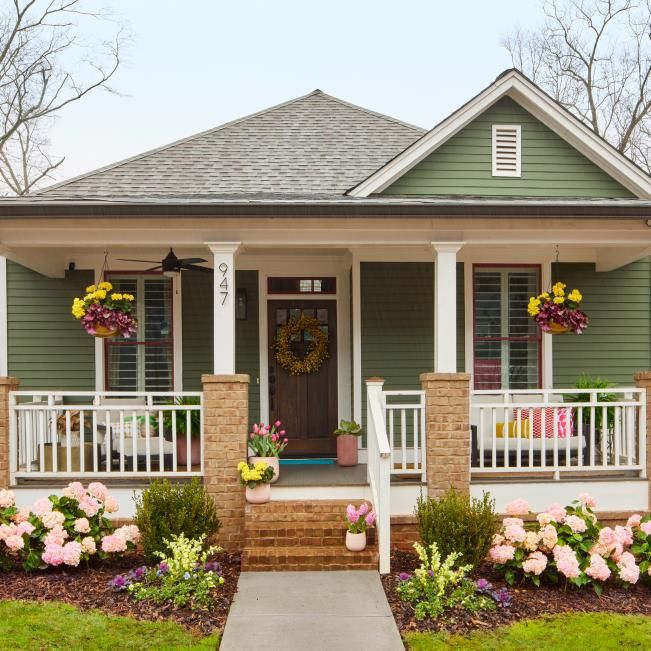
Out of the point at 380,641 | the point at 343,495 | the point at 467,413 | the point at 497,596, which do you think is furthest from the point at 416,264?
the point at 380,641

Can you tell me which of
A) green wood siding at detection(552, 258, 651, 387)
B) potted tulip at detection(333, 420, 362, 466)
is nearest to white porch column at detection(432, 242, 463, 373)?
potted tulip at detection(333, 420, 362, 466)

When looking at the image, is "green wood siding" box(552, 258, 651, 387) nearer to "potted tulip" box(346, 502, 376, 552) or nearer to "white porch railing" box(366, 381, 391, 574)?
"white porch railing" box(366, 381, 391, 574)

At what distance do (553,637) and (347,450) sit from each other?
145 inches

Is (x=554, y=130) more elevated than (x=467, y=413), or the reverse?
(x=554, y=130)

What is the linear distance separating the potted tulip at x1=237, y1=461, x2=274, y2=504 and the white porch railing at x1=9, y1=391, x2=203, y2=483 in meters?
0.53

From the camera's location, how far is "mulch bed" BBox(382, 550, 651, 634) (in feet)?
17.1

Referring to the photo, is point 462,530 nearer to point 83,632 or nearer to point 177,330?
point 83,632

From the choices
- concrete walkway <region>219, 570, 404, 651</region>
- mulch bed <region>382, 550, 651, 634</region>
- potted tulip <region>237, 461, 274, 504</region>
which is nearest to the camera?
concrete walkway <region>219, 570, 404, 651</region>

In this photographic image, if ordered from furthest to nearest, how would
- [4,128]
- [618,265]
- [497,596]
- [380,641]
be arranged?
[4,128], [618,265], [497,596], [380,641]

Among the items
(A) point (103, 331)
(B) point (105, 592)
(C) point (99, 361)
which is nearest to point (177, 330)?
(C) point (99, 361)

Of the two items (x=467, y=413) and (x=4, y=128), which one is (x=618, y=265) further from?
(x=4, y=128)

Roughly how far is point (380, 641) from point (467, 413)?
2.69m

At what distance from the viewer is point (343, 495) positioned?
23.6 feet

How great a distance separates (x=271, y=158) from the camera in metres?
10.3
